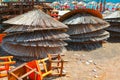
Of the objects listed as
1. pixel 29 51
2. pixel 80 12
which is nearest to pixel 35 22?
pixel 29 51

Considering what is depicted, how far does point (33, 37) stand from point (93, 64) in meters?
3.06

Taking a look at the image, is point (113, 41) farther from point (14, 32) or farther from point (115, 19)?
point (14, 32)

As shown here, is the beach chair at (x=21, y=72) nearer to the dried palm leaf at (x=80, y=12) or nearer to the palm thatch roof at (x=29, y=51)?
the palm thatch roof at (x=29, y=51)

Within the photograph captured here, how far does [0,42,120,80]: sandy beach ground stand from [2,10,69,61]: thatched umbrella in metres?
1.13

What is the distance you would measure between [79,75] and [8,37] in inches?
158

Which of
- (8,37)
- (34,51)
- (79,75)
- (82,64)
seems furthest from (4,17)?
(79,75)

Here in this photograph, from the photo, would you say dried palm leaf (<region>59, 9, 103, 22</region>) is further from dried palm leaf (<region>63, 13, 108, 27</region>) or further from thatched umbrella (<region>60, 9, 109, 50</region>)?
dried palm leaf (<region>63, 13, 108, 27</region>)

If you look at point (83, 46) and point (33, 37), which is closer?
point (33, 37)

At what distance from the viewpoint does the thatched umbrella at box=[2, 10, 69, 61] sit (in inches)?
395

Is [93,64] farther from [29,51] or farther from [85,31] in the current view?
[29,51]

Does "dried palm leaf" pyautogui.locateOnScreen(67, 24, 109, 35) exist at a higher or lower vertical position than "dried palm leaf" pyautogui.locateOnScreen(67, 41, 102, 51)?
higher

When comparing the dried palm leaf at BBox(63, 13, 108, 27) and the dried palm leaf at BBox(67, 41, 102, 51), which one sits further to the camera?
the dried palm leaf at BBox(63, 13, 108, 27)

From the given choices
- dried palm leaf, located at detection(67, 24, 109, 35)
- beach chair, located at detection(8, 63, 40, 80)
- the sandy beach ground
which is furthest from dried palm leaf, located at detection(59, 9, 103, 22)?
beach chair, located at detection(8, 63, 40, 80)

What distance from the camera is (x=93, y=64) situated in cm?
1049
